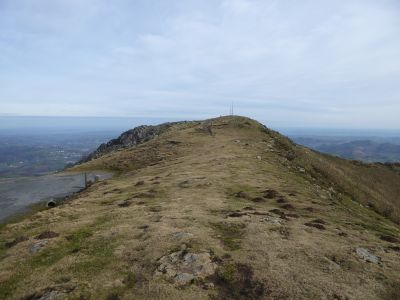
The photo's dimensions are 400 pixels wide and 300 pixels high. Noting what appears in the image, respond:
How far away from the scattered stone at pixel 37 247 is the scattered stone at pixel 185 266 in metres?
7.89

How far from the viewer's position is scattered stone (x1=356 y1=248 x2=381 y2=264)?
20453 mm

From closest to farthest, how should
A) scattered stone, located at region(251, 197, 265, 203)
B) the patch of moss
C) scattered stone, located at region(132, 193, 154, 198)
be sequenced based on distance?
the patch of moss, scattered stone, located at region(251, 197, 265, 203), scattered stone, located at region(132, 193, 154, 198)

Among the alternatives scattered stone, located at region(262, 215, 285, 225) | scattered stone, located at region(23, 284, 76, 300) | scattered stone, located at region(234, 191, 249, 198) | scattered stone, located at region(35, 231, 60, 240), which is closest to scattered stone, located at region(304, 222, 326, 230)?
scattered stone, located at region(262, 215, 285, 225)

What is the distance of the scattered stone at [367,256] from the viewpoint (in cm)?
2045

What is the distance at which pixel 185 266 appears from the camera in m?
19.8

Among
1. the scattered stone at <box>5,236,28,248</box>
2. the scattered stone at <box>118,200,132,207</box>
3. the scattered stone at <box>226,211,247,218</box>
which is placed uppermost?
the scattered stone at <box>226,211,247,218</box>

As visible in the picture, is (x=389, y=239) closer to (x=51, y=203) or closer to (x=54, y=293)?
(x=54, y=293)

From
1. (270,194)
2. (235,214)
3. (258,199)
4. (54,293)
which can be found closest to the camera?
(54,293)

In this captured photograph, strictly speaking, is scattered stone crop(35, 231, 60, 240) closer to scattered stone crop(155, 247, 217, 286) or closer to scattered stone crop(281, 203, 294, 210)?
scattered stone crop(155, 247, 217, 286)

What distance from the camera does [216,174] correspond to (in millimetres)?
45656

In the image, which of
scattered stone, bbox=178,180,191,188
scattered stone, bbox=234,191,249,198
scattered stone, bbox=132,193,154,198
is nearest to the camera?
scattered stone, bbox=234,191,249,198

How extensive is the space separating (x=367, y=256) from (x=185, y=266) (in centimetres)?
970

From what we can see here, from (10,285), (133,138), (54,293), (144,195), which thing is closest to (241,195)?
(144,195)

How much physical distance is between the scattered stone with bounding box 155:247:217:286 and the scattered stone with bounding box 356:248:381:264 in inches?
310
